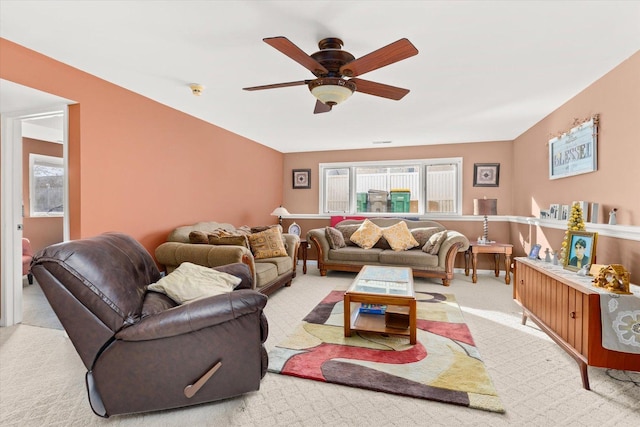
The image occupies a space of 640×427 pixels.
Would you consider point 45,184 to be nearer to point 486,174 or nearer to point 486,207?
point 486,207

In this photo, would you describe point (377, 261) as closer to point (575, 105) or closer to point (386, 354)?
point (386, 354)

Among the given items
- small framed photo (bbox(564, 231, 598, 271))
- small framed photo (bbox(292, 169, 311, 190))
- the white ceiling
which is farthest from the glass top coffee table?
small framed photo (bbox(292, 169, 311, 190))

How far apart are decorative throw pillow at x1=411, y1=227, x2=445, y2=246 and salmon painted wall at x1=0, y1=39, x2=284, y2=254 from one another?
2975 mm

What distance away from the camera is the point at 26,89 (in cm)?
254

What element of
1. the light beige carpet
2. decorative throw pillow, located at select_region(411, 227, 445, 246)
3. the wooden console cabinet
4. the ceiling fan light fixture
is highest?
the ceiling fan light fixture

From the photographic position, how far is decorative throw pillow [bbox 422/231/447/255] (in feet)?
15.4

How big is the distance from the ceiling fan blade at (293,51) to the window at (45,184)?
4.85 metres

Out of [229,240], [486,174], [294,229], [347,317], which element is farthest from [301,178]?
[347,317]

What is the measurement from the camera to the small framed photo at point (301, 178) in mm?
6629

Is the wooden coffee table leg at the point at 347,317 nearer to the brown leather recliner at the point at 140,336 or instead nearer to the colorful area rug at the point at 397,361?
the colorful area rug at the point at 397,361

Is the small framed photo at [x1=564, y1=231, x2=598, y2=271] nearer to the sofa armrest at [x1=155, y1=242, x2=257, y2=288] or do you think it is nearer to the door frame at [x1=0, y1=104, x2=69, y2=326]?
the sofa armrest at [x1=155, y1=242, x2=257, y2=288]

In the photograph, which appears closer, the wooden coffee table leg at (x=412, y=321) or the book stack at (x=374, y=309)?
the wooden coffee table leg at (x=412, y=321)

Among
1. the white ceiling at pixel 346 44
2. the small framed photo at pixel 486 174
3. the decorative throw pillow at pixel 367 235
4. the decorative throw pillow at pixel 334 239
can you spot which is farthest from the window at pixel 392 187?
the white ceiling at pixel 346 44

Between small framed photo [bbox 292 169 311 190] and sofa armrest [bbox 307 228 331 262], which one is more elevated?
small framed photo [bbox 292 169 311 190]
